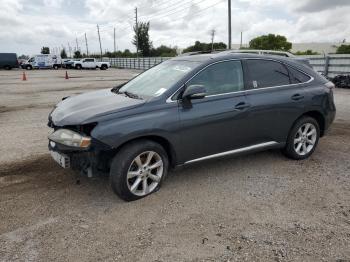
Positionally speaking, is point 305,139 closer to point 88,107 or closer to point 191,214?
point 191,214

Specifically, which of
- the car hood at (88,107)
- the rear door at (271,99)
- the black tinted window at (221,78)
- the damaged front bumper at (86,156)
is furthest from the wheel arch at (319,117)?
the damaged front bumper at (86,156)

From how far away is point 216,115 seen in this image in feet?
14.1

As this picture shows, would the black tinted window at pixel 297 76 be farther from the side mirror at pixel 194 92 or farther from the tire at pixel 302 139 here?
the side mirror at pixel 194 92

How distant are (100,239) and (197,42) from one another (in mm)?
65340

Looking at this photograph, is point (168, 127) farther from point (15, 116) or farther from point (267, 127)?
point (15, 116)

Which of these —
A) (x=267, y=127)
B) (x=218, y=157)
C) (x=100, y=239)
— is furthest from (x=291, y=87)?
(x=100, y=239)

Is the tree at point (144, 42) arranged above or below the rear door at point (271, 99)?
above

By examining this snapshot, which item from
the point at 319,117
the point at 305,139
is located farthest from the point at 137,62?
the point at 305,139

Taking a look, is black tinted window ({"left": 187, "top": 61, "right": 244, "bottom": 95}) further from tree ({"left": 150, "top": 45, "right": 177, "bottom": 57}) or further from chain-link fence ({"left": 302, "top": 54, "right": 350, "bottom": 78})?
tree ({"left": 150, "top": 45, "right": 177, "bottom": 57})

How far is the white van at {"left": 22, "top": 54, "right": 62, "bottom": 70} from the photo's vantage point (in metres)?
45.5

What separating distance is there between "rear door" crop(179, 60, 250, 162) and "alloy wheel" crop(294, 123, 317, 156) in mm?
1104

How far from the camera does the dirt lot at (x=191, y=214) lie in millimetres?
3037

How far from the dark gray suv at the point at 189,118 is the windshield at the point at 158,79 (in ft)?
0.07

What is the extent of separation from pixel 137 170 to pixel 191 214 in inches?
31.2
